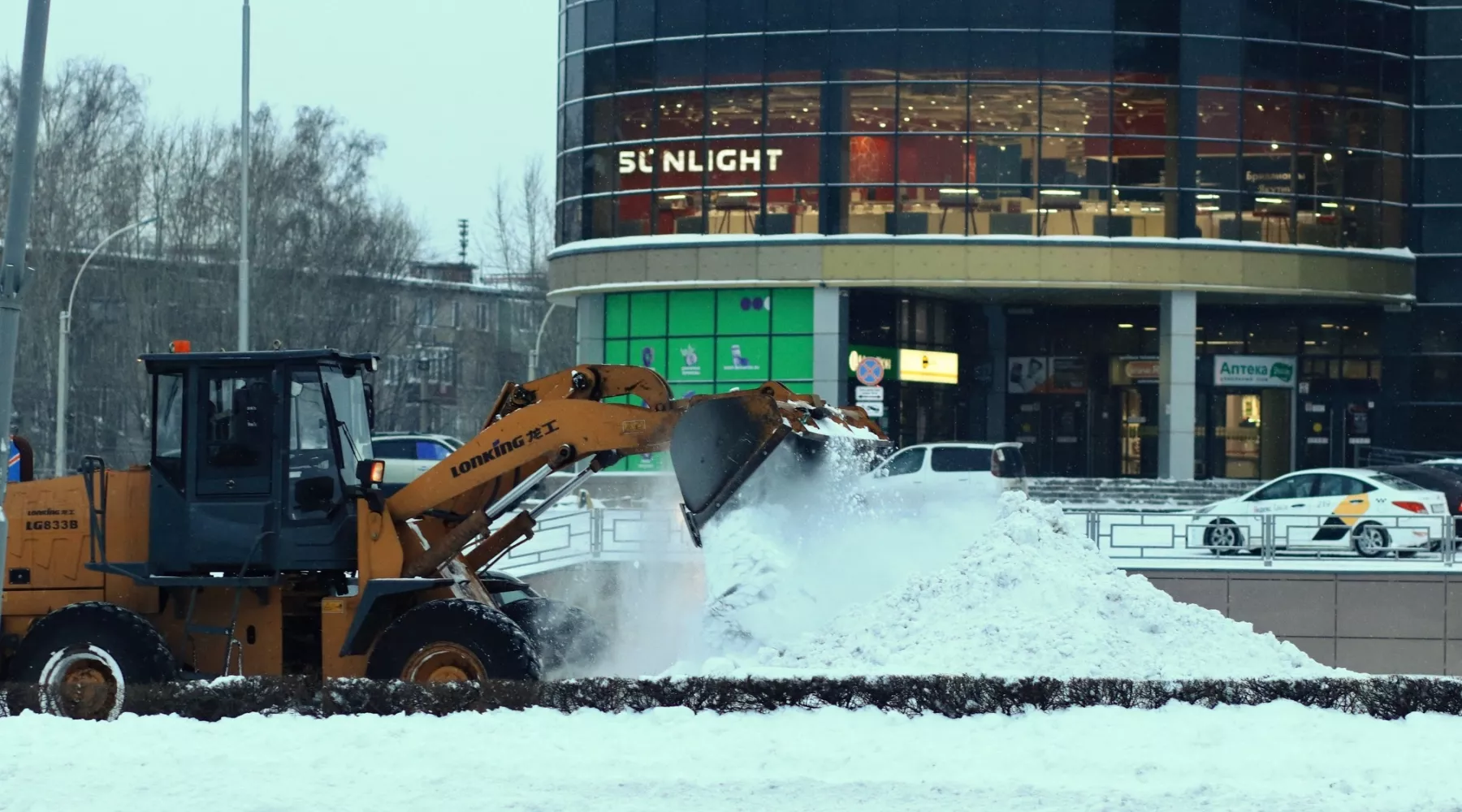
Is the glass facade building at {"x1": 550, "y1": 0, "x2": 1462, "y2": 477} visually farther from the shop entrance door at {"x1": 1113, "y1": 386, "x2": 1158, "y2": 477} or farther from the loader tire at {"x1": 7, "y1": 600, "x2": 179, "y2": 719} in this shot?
the loader tire at {"x1": 7, "y1": 600, "x2": 179, "y2": 719}

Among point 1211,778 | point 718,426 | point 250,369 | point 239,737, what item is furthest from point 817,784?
point 250,369

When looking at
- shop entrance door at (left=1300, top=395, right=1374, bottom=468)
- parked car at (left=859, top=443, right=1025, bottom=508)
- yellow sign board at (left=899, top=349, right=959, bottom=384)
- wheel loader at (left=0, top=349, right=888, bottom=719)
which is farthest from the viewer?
shop entrance door at (left=1300, top=395, right=1374, bottom=468)

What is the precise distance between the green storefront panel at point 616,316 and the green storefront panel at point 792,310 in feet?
13.2

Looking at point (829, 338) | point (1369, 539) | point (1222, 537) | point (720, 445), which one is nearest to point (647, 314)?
point (829, 338)

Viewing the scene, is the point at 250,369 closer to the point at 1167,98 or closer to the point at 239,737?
the point at 239,737

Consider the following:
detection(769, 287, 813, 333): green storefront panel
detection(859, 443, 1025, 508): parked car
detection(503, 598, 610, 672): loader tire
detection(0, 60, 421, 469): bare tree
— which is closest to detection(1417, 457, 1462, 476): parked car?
detection(859, 443, 1025, 508): parked car

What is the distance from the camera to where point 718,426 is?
12820 mm

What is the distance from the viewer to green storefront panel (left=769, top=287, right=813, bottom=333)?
148ft

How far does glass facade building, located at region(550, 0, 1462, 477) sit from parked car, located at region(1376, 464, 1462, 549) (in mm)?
15089

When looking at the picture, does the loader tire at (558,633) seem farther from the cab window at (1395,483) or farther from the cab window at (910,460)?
the cab window at (910,460)

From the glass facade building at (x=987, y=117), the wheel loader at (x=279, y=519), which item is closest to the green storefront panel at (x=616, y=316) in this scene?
the glass facade building at (x=987, y=117)

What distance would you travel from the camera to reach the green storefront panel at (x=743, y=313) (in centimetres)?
4528

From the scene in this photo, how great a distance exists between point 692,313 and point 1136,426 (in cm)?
1331

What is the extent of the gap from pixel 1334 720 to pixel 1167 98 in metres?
36.1
